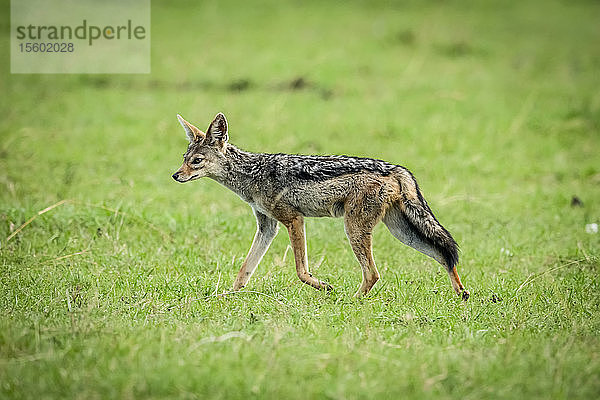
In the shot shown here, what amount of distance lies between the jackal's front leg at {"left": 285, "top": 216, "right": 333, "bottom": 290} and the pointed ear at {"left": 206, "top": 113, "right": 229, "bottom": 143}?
1.06m

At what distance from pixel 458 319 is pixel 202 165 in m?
2.73

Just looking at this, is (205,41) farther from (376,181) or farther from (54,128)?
(376,181)

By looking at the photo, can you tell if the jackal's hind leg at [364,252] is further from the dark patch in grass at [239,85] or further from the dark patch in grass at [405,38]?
the dark patch in grass at [405,38]

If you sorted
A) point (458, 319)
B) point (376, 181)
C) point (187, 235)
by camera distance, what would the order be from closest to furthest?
1. point (458, 319)
2. point (376, 181)
3. point (187, 235)

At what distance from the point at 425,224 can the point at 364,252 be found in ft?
1.89

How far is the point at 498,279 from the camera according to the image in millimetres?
6941

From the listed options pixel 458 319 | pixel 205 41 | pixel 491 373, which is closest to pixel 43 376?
pixel 491 373

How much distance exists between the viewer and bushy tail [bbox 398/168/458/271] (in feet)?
20.6

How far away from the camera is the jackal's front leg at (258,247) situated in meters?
6.64

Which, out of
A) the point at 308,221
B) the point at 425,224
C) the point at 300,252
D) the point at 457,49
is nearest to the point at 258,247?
the point at 300,252

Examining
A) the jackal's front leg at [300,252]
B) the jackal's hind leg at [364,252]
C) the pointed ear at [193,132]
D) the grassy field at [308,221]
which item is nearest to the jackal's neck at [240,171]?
the pointed ear at [193,132]

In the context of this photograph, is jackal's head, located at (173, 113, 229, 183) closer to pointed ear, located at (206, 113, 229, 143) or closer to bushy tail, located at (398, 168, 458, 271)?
pointed ear, located at (206, 113, 229, 143)

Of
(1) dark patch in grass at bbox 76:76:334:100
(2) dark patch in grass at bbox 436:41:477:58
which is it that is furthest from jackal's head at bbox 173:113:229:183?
(2) dark patch in grass at bbox 436:41:477:58

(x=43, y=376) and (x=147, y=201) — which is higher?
(x=147, y=201)
